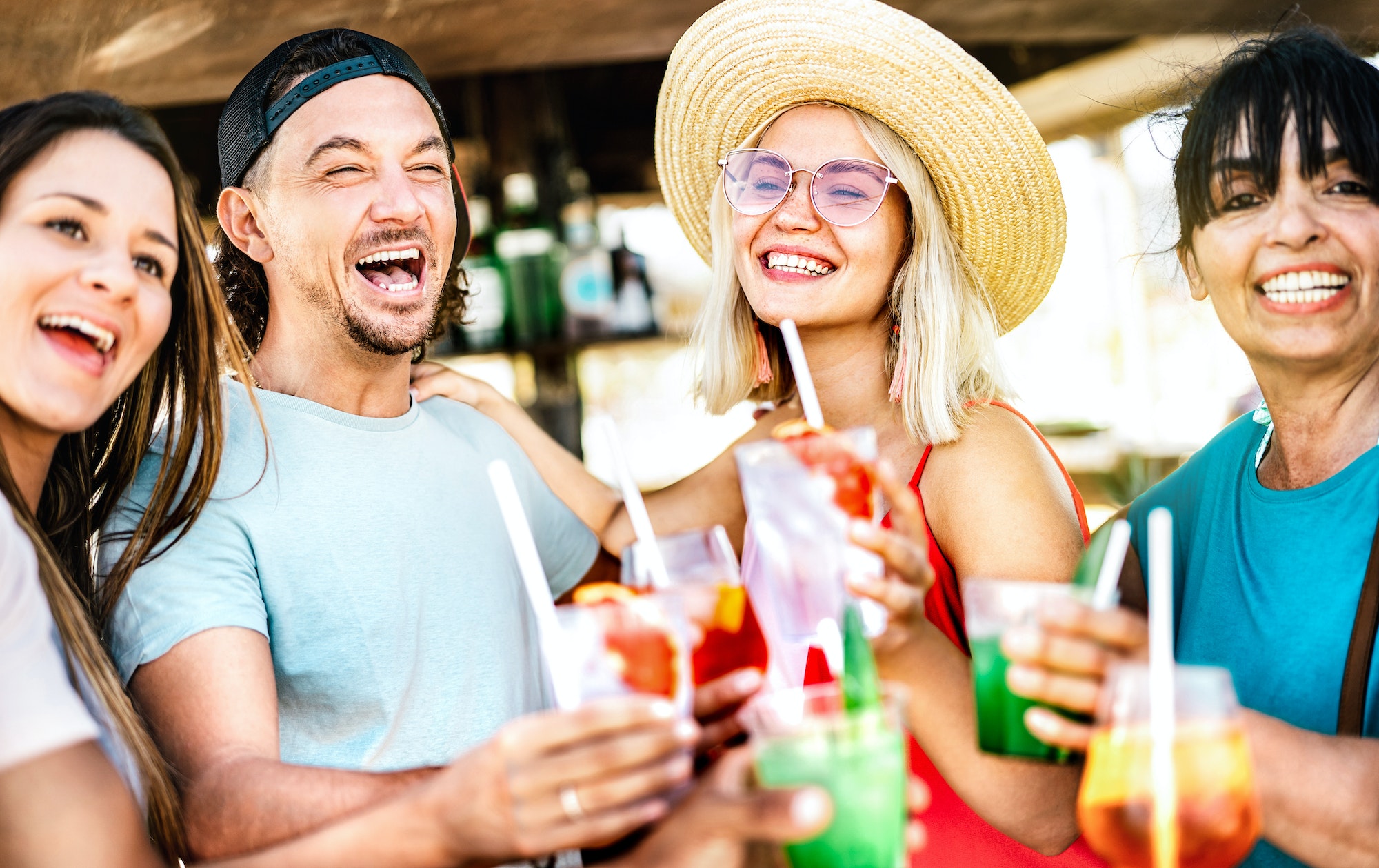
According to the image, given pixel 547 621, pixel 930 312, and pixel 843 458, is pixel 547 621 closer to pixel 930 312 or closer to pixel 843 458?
pixel 843 458

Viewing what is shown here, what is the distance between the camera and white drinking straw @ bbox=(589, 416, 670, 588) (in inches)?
51.4

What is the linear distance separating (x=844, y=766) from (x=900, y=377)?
46.4 inches

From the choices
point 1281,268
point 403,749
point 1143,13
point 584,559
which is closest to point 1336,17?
point 1143,13

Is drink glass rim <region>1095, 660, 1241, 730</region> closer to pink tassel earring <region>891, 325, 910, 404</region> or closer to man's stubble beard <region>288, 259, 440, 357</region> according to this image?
pink tassel earring <region>891, 325, 910, 404</region>

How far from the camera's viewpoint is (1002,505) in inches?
72.6

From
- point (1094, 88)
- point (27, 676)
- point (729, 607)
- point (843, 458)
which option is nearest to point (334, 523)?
point (27, 676)

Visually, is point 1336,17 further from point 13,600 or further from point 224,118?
point 13,600

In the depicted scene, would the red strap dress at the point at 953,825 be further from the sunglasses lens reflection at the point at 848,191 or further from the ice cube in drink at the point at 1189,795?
the ice cube in drink at the point at 1189,795

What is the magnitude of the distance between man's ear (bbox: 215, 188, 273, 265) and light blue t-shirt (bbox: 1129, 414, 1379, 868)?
1.87m

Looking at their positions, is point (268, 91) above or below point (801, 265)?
above

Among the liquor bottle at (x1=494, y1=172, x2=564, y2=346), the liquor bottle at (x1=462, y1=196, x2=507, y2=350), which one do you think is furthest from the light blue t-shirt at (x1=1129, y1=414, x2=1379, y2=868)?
the liquor bottle at (x1=462, y1=196, x2=507, y2=350)

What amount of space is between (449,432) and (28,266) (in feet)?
3.04

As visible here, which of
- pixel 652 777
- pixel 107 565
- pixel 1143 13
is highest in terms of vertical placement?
pixel 1143 13

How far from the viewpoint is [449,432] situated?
2.25m
